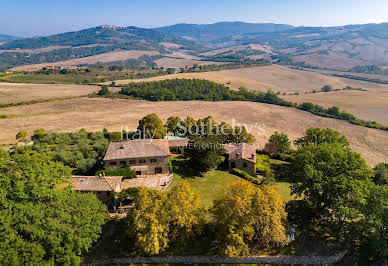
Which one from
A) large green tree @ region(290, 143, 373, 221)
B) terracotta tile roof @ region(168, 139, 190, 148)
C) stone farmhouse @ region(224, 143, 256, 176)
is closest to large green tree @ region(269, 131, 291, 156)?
stone farmhouse @ region(224, 143, 256, 176)

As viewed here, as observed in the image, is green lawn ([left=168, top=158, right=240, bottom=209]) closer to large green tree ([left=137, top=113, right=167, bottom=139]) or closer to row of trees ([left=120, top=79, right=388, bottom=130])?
large green tree ([left=137, top=113, right=167, bottom=139])

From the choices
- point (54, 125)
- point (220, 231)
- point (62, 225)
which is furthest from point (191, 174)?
point (54, 125)

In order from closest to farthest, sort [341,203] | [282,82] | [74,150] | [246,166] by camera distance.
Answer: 1. [341,203]
2. [246,166]
3. [74,150]
4. [282,82]

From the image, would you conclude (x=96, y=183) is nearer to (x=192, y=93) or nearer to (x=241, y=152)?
(x=241, y=152)

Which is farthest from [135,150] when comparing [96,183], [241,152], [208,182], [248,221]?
[248,221]

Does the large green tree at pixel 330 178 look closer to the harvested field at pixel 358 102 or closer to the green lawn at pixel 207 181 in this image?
the green lawn at pixel 207 181

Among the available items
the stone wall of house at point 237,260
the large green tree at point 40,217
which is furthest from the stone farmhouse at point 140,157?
the stone wall of house at point 237,260
